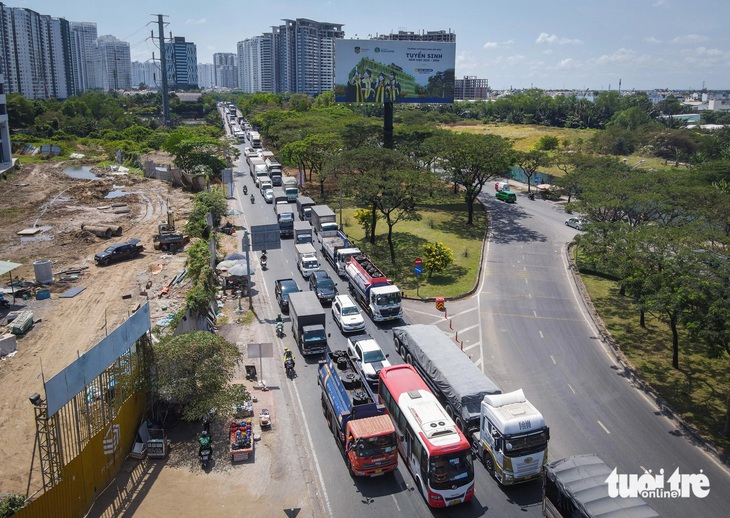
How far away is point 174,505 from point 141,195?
178 feet

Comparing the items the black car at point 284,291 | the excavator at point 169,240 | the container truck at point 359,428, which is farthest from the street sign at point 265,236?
the container truck at point 359,428

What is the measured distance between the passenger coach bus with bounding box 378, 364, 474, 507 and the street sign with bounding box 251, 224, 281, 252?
18.1 meters

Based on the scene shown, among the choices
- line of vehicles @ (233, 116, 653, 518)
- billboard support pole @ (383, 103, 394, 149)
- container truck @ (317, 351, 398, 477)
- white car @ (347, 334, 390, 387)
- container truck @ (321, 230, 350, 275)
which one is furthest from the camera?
billboard support pole @ (383, 103, 394, 149)

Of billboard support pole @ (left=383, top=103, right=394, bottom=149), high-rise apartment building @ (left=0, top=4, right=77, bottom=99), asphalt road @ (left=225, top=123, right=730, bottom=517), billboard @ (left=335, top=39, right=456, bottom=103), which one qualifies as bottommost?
asphalt road @ (left=225, top=123, right=730, bottom=517)

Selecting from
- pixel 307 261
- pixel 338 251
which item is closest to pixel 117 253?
pixel 307 261

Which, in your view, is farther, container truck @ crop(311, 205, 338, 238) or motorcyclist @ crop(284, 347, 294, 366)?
container truck @ crop(311, 205, 338, 238)

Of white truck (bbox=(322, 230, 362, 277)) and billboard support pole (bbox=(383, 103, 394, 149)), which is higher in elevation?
billboard support pole (bbox=(383, 103, 394, 149))

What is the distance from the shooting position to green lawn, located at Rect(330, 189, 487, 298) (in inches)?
1464

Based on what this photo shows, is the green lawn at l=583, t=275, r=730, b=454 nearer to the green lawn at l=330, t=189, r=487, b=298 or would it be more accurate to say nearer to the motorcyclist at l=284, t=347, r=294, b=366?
→ the green lawn at l=330, t=189, r=487, b=298

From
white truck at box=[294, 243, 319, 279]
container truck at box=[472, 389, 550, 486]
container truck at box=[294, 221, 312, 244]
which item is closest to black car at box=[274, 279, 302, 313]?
white truck at box=[294, 243, 319, 279]

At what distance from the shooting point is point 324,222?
1794 inches

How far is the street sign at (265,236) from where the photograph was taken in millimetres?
34656

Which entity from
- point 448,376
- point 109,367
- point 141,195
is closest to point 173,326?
→ point 109,367

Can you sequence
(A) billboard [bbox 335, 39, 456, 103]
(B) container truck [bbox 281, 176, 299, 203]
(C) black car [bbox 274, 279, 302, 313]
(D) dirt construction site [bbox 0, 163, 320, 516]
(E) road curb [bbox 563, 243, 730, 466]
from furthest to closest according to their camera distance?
(A) billboard [bbox 335, 39, 456, 103]
(B) container truck [bbox 281, 176, 299, 203]
(C) black car [bbox 274, 279, 302, 313]
(E) road curb [bbox 563, 243, 730, 466]
(D) dirt construction site [bbox 0, 163, 320, 516]
